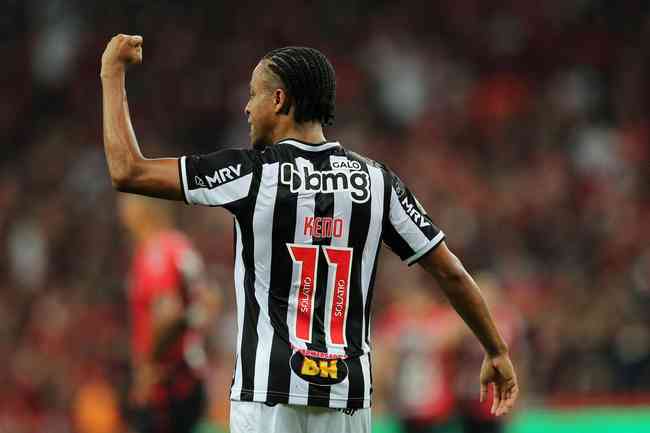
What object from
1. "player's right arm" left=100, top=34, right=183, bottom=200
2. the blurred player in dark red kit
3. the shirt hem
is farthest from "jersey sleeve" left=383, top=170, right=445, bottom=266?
the blurred player in dark red kit

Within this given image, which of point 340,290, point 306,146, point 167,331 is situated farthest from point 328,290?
point 167,331

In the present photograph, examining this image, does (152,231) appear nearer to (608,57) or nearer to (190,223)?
(190,223)

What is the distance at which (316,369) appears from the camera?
3.66m

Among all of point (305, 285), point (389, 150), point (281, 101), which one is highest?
point (389, 150)

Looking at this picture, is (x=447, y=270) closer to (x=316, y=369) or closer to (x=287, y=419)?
(x=316, y=369)

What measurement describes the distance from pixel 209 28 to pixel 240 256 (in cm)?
1227

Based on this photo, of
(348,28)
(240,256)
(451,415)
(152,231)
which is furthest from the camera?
(348,28)

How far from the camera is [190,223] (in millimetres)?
12984

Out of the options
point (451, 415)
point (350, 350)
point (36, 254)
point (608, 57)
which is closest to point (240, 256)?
point (350, 350)

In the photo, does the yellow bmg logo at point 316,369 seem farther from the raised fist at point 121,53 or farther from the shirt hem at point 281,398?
the raised fist at point 121,53

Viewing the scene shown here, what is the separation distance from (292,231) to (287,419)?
20.8 inches

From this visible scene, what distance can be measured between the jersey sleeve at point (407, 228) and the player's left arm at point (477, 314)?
0.04 meters

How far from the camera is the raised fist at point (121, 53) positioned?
3.65m

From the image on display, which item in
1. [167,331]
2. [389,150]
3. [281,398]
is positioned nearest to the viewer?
[281,398]
